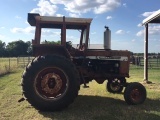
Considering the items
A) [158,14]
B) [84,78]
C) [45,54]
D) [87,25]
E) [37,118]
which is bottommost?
[37,118]

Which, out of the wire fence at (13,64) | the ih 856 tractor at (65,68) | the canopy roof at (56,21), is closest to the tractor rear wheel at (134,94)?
the ih 856 tractor at (65,68)

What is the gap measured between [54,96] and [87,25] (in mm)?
2437

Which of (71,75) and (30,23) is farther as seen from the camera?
(30,23)

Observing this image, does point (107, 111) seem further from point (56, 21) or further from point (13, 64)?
point (13, 64)

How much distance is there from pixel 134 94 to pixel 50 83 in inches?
108

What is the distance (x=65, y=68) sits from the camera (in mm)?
8250

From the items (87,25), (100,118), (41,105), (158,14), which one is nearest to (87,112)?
(100,118)

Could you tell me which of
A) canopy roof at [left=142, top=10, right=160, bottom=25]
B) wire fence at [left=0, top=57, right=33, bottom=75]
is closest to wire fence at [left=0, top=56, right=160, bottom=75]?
wire fence at [left=0, top=57, right=33, bottom=75]

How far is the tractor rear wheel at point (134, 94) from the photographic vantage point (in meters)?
9.09

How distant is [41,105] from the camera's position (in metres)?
8.14

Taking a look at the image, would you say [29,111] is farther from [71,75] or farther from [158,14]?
[158,14]

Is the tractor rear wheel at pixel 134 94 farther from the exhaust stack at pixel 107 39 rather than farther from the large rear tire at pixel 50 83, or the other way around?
the large rear tire at pixel 50 83

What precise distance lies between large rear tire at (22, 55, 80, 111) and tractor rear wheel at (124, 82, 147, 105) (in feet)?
5.78

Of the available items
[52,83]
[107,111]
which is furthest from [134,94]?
[52,83]
